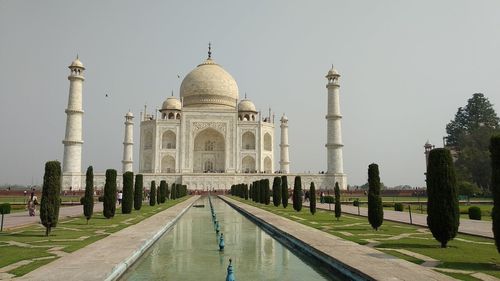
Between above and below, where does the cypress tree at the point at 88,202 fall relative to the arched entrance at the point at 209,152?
below

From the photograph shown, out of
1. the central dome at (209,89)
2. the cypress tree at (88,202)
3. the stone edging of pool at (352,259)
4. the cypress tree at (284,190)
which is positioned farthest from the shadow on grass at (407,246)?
the central dome at (209,89)

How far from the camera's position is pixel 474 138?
117 ft

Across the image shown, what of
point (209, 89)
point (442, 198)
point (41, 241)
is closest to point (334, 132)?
point (209, 89)

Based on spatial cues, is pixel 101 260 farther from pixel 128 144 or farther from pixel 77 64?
pixel 128 144

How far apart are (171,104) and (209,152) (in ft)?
22.7

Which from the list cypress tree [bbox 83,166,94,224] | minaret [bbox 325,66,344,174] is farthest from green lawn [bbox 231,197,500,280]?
minaret [bbox 325,66,344,174]

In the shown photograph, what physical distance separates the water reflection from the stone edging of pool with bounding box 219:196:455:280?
265 millimetres

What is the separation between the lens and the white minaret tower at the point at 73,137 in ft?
117

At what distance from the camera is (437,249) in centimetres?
730

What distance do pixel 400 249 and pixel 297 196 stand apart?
9.76 metres

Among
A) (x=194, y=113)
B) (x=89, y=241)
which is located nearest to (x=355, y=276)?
(x=89, y=241)

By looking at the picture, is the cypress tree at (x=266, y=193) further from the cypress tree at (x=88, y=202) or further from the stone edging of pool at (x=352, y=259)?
the stone edging of pool at (x=352, y=259)

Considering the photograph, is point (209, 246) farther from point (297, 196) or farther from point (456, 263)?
point (297, 196)

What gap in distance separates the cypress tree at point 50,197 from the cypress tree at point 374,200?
7173mm
